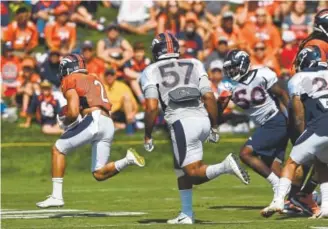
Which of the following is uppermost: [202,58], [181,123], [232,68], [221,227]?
[202,58]

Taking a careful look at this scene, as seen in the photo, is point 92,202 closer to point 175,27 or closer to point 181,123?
point 181,123

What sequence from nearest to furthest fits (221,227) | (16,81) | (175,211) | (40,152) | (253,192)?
(221,227) → (175,211) → (253,192) → (40,152) → (16,81)

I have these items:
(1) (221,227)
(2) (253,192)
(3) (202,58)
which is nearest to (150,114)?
(1) (221,227)

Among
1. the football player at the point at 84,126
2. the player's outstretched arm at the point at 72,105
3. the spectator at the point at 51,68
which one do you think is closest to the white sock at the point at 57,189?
the football player at the point at 84,126

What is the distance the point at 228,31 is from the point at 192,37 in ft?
2.53

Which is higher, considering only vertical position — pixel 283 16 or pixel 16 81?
pixel 283 16

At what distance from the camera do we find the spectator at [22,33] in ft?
75.8

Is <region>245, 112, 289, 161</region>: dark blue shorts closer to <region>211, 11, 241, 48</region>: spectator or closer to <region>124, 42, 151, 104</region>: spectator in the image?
<region>124, 42, 151, 104</region>: spectator

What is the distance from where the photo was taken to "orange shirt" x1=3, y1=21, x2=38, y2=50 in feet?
76.0

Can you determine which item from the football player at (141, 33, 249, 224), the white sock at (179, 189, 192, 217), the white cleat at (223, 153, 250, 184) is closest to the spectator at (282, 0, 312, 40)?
the football player at (141, 33, 249, 224)

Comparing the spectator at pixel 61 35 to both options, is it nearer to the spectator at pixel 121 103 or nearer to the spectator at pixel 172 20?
the spectator at pixel 172 20

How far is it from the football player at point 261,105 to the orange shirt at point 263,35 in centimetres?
880

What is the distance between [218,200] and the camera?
1505 cm

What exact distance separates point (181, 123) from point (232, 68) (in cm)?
230
